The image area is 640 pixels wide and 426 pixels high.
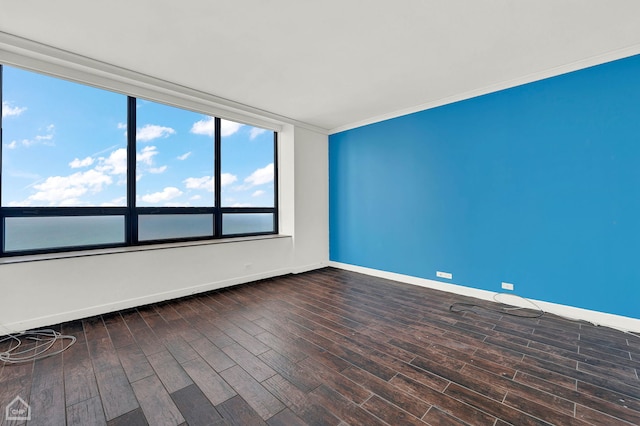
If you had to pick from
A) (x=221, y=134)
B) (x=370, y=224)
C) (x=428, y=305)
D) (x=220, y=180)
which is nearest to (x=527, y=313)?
(x=428, y=305)

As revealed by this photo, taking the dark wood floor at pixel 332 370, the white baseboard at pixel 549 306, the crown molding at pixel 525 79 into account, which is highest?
the crown molding at pixel 525 79

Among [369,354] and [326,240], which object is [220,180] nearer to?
[326,240]

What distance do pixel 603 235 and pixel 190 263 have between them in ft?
16.2

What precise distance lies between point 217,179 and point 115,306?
7.14ft

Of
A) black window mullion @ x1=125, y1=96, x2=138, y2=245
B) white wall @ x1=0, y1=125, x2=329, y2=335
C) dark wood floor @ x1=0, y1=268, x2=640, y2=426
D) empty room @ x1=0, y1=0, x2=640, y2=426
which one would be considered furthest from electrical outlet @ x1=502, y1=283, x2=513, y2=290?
black window mullion @ x1=125, y1=96, x2=138, y2=245

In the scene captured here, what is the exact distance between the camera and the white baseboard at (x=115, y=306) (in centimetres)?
263

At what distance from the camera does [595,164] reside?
2867 mm

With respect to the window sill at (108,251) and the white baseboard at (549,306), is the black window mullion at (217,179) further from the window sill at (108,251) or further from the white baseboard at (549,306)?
the white baseboard at (549,306)

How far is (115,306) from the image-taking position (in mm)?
3141

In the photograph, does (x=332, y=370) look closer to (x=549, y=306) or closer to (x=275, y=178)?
(x=549, y=306)

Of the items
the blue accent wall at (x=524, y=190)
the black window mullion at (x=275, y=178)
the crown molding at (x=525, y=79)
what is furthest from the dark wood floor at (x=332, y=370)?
the crown molding at (x=525, y=79)

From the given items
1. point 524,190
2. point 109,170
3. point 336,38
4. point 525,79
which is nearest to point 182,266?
point 109,170

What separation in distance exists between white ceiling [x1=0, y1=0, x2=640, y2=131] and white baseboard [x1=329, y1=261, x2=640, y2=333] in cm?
268

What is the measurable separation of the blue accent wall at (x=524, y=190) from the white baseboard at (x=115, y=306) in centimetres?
255
